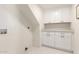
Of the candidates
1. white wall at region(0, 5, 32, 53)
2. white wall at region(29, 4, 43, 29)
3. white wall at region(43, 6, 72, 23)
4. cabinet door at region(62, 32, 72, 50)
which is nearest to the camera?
white wall at region(0, 5, 32, 53)

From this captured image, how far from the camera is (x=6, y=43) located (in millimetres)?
3311

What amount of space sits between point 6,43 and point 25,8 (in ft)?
5.35

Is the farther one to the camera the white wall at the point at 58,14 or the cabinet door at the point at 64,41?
the white wall at the point at 58,14

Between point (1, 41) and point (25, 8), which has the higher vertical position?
point (25, 8)

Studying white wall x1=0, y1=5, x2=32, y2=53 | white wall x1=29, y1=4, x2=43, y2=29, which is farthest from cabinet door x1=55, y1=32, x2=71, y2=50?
white wall x1=0, y1=5, x2=32, y2=53

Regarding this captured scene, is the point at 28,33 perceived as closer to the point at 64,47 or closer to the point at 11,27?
the point at 11,27

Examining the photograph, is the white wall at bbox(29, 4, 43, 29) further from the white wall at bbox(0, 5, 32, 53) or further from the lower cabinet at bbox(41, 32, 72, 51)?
the lower cabinet at bbox(41, 32, 72, 51)

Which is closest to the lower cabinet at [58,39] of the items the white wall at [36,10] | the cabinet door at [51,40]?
the cabinet door at [51,40]

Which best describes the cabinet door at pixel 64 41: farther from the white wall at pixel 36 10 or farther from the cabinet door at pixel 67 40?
the white wall at pixel 36 10

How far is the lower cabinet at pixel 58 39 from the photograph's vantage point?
4.06 metres

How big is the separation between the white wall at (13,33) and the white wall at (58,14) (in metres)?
1.64

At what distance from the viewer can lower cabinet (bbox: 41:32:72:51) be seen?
4.06 meters

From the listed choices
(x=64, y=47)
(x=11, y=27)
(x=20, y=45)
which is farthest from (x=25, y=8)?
(x=64, y=47)

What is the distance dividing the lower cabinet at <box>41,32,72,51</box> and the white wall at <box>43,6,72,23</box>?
737 mm
